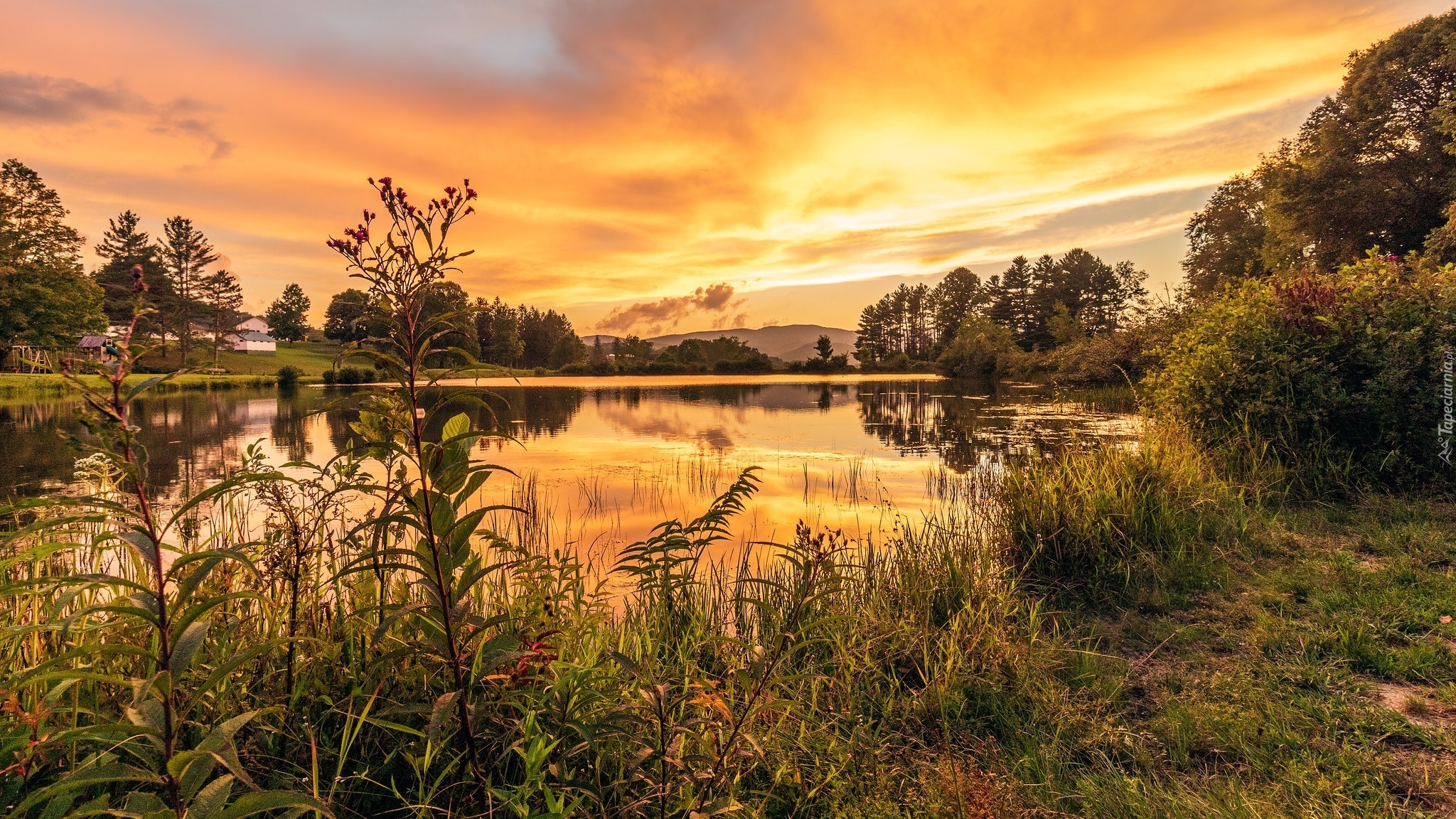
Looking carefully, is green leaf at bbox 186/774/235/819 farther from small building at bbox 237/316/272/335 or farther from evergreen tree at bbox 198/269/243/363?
small building at bbox 237/316/272/335

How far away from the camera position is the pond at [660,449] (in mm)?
8078

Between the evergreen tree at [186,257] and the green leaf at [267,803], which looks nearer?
the green leaf at [267,803]

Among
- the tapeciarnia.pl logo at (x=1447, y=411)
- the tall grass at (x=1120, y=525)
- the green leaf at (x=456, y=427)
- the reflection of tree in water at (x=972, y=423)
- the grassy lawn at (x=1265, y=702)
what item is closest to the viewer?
the green leaf at (x=456, y=427)

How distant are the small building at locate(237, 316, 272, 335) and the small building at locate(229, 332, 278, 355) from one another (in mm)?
935

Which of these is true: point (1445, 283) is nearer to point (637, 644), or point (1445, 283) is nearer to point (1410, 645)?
point (1410, 645)

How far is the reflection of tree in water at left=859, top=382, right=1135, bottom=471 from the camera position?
12.7 m

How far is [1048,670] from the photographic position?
3879 millimetres

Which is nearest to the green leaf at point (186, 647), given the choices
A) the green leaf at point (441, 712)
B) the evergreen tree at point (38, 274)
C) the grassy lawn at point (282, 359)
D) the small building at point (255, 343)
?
the green leaf at point (441, 712)

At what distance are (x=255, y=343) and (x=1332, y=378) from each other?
350 feet

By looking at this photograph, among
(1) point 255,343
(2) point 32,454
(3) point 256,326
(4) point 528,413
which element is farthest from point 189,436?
(3) point 256,326

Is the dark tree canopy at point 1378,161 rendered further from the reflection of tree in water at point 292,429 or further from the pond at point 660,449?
the reflection of tree in water at point 292,429

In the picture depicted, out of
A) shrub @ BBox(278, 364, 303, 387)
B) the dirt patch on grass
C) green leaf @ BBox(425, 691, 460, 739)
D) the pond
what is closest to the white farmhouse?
shrub @ BBox(278, 364, 303, 387)

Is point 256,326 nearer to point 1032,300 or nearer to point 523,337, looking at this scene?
point 523,337

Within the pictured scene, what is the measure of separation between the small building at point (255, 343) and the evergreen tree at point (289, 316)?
203 centimetres
